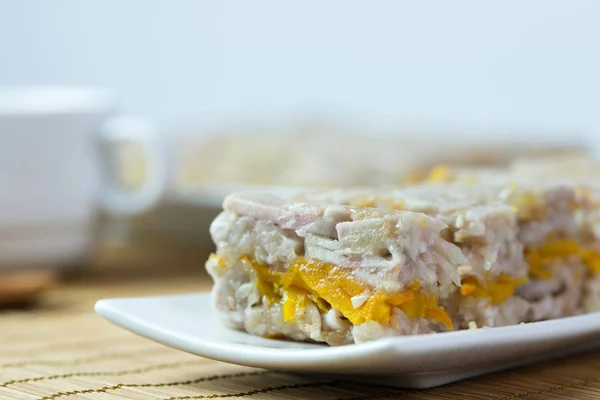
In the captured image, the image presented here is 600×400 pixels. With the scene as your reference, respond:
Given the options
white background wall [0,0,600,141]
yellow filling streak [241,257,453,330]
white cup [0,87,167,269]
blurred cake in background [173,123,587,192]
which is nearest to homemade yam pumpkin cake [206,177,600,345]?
yellow filling streak [241,257,453,330]

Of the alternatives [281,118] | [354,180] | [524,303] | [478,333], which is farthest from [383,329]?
[281,118]

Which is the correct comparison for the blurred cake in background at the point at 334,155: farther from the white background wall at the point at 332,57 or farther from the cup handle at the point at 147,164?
the white background wall at the point at 332,57

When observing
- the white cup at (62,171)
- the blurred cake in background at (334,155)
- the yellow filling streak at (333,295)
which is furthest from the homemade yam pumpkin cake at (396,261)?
the white cup at (62,171)

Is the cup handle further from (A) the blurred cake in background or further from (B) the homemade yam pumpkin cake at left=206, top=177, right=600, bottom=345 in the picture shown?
(B) the homemade yam pumpkin cake at left=206, top=177, right=600, bottom=345

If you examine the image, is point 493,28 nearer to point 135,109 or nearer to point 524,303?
point 135,109

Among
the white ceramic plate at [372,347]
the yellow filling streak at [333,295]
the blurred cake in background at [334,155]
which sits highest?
the blurred cake in background at [334,155]

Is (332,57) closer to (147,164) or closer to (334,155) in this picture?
(334,155)

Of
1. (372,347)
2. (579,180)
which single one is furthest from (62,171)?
(372,347)
